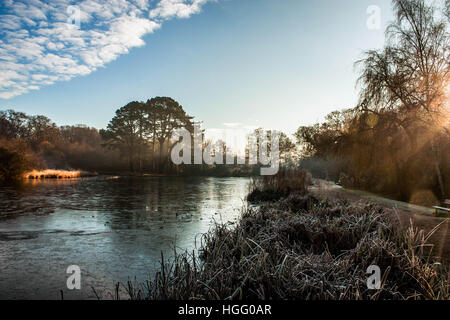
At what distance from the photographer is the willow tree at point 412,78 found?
11828 mm

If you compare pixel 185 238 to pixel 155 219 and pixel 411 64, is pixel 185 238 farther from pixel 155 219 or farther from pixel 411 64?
pixel 411 64

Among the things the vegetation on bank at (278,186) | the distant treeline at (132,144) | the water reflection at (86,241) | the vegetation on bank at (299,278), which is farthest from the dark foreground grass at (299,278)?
the distant treeline at (132,144)

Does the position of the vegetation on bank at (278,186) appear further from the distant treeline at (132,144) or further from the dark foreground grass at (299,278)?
the distant treeline at (132,144)

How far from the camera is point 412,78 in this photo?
39.6 ft

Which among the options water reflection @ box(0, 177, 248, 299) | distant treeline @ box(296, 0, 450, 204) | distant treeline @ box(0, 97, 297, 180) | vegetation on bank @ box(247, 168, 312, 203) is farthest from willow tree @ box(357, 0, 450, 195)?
distant treeline @ box(0, 97, 297, 180)

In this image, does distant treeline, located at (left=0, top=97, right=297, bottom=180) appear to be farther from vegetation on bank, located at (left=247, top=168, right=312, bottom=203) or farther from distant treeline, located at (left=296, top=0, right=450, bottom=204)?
distant treeline, located at (left=296, top=0, right=450, bottom=204)

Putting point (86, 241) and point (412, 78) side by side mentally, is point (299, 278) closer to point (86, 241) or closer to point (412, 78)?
point (86, 241)

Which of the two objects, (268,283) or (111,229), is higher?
(268,283)

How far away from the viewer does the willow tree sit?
38.8 feet
